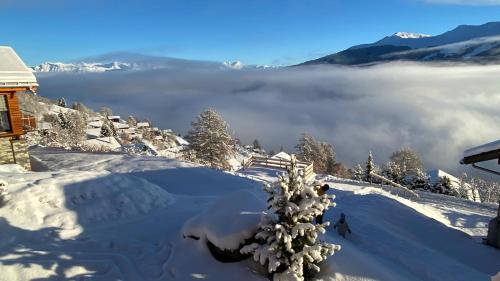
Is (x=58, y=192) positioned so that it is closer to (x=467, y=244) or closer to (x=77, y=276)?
(x=77, y=276)

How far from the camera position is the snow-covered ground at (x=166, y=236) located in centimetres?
828

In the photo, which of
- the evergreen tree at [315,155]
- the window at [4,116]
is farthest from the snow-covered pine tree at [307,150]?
the window at [4,116]

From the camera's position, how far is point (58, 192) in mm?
12258

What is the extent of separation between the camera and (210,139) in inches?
1578

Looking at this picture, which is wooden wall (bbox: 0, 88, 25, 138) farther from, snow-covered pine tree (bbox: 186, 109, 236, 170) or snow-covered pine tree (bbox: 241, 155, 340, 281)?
snow-covered pine tree (bbox: 186, 109, 236, 170)

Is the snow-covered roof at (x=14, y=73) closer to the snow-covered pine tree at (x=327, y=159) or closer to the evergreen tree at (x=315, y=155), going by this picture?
the evergreen tree at (x=315, y=155)

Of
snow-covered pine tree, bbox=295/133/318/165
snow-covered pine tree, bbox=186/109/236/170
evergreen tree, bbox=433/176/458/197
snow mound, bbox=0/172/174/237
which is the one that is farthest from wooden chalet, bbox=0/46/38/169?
snow-covered pine tree, bbox=295/133/318/165

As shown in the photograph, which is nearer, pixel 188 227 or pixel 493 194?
→ pixel 188 227

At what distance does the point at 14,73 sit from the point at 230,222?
15958 millimetres

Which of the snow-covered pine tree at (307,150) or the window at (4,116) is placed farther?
the snow-covered pine tree at (307,150)

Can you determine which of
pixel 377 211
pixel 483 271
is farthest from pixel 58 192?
pixel 483 271

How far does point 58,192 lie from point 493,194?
7881 centimetres

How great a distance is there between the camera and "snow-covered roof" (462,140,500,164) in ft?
40.7

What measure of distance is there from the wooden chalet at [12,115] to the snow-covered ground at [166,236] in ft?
6.96
